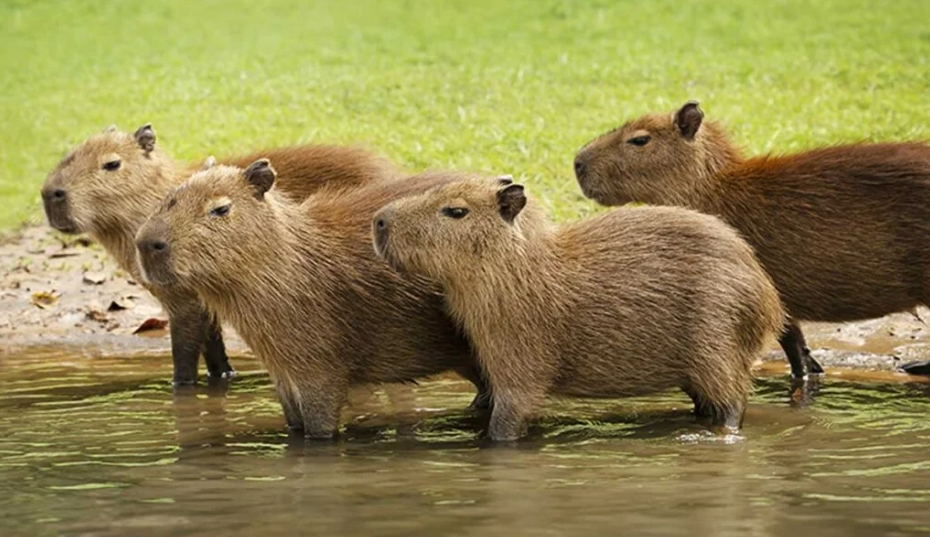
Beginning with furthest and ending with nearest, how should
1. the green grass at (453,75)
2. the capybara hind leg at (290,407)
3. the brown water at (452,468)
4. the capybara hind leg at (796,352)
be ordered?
the green grass at (453,75), the capybara hind leg at (796,352), the capybara hind leg at (290,407), the brown water at (452,468)

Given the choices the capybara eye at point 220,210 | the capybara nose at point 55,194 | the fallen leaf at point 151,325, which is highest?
the capybara nose at point 55,194

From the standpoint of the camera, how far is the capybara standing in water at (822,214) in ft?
25.5

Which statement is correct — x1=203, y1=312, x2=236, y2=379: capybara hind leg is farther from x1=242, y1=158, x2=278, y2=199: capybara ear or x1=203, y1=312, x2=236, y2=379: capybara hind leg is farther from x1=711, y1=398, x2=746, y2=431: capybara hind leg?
x1=711, y1=398, x2=746, y2=431: capybara hind leg

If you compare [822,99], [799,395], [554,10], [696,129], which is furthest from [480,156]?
[554,10]

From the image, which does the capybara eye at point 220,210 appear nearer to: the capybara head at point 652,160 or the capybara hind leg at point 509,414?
the capybara hind leg at point 509,414

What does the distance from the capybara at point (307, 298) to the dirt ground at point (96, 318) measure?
250 cm

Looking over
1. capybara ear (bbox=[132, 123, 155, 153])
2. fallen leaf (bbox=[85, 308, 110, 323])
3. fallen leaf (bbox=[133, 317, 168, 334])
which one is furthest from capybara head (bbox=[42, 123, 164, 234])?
fallen leaf (bbox=[85, 308, 110, 323])

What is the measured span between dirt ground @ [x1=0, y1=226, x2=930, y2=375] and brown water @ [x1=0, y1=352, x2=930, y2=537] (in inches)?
33.2

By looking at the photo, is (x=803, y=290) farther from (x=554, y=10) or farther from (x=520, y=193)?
(x=554, y=10)

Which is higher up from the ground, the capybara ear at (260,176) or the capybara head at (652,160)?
the capybara head at (652,160)

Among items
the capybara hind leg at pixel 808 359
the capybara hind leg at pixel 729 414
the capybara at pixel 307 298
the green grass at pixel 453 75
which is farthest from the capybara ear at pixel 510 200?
the green grass at pixel 453 75

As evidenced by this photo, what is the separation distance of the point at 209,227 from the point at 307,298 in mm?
491

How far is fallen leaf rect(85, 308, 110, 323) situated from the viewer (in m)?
10.1

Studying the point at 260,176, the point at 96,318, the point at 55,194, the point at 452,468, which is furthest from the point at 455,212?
the point at 96,318
